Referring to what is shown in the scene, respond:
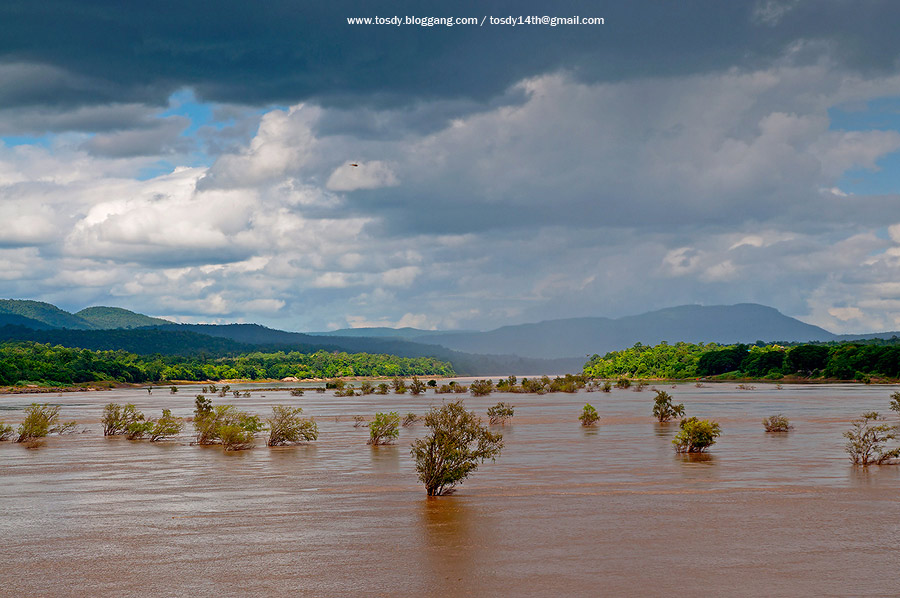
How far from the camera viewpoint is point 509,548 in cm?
1683

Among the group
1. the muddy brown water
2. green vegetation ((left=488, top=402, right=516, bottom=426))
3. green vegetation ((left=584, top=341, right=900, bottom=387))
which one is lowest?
the muddy brown water

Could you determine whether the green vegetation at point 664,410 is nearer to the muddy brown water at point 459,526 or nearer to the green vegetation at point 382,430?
the muddy brown water at point 459,526

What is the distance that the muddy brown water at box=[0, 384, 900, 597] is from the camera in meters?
14.4

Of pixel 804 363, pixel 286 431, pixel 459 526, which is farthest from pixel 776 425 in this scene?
pixel 804 363

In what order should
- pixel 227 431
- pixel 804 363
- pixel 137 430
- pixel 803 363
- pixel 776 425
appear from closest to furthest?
pixel 227 431 < pixel 776 425 < pixel 137 430 < pixel 804 363 < pixel 803 363

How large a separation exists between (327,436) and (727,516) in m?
29.7

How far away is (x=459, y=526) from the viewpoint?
1923 cm

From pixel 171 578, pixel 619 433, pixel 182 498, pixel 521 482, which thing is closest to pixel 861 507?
pixel 521 482

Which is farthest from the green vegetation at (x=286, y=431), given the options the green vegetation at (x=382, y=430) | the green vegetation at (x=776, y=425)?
the green vegetation at (x=776, y=425)

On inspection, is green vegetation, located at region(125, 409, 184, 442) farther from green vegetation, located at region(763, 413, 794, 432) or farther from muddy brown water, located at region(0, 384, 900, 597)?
green vegetation, located at region(763, 413, 794, 432)

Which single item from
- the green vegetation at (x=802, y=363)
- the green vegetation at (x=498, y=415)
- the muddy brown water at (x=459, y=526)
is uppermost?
the green vegetation at (x=802, y=363)

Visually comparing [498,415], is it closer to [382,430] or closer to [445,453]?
[382,430]

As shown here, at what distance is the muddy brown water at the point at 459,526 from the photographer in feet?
47.2

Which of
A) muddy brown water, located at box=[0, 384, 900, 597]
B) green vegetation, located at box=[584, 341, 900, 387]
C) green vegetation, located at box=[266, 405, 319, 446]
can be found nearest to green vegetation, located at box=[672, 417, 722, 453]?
muddy brown water, located at box=[0, 384, 900, 597]
